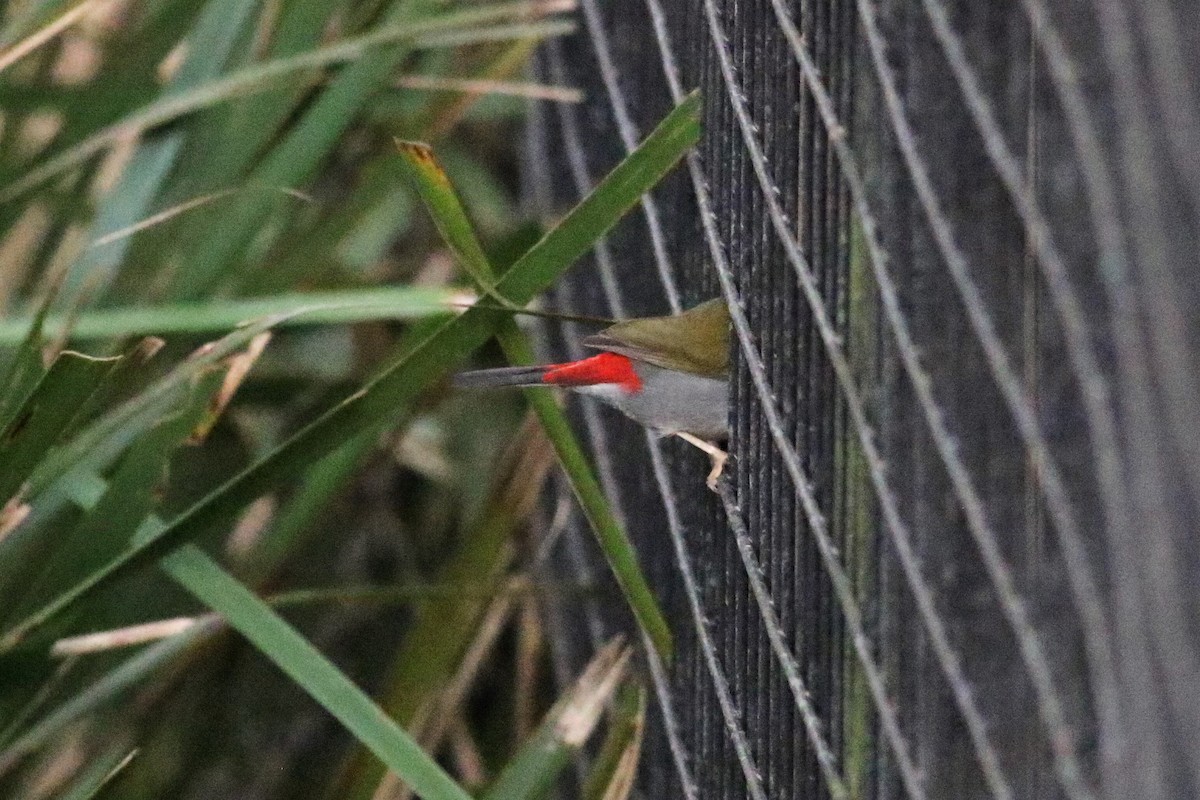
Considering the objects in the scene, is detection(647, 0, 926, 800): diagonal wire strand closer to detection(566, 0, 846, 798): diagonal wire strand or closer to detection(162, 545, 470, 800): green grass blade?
detection(566, 0, 846, 798): diagonal wire strand

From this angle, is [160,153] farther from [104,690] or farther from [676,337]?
[676,337]

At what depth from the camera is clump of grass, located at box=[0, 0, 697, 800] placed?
7.17 feet

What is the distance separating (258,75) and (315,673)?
2.91 feet

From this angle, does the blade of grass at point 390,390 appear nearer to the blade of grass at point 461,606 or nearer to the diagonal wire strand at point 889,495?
the diagonal wire strand at point 889,495

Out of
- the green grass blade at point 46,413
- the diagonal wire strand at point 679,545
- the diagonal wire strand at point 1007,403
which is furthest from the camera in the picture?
the green grass blade at point 46,413

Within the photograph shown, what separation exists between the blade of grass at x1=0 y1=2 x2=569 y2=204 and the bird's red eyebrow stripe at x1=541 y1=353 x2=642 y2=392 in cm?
54

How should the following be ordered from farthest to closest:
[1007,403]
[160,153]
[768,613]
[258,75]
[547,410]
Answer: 1. [160,153]
2. [258,75]
3. [547,410]
4. [768,613]
5. [1007,403]

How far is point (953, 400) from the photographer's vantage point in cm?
127

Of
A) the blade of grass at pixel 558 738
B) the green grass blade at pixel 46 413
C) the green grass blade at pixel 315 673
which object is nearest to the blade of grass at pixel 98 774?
the green grass blade at pixel 315 673

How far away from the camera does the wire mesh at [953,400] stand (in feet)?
3.21

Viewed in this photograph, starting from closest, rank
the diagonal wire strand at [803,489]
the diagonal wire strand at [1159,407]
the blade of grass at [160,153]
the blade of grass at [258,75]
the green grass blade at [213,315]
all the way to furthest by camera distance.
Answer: the diagonal wire strand at [1159,407] → the diagonal wire strand at [803,489] → the green grass blade at [213,315] → the blade of grass at [258,75] → the blade of grass at [160,153]

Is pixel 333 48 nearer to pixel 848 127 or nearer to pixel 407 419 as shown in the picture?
pixel 407 419

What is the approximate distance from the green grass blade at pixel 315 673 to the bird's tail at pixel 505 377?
376 millimetres

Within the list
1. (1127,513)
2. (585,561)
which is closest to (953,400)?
(1127,513)
